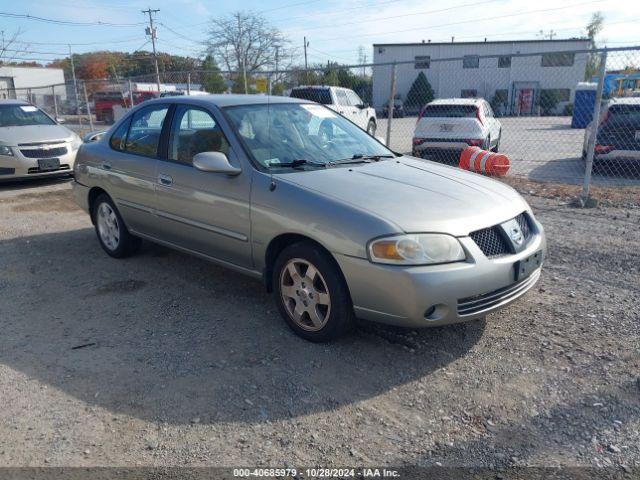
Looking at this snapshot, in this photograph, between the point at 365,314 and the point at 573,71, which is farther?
the point at 573,71

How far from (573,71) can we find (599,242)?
144 ft

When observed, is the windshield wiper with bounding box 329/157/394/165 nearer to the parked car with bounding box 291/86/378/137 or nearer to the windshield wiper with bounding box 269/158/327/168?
the windshield wiper with bounding box 269/158/327/168

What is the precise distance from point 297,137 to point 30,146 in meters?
7.46

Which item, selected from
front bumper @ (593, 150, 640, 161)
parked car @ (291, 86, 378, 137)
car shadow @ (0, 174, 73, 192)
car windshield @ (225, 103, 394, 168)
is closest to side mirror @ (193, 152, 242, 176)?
car windshield @ (225, 103, 394, 168)

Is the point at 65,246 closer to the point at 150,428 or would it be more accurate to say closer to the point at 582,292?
the point at 150,428

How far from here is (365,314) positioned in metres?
3.41

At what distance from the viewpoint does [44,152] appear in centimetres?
995

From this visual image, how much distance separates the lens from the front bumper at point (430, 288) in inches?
125

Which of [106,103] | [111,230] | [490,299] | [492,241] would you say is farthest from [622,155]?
[106,103]

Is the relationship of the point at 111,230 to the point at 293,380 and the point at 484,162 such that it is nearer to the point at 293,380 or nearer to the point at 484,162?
the point at 293,380

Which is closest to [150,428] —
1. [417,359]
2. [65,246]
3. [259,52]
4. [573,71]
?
[417,359]

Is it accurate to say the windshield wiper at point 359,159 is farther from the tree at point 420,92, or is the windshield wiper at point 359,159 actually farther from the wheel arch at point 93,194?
the tree at point 420,92

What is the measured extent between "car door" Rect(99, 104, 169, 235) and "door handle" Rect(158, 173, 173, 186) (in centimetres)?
11

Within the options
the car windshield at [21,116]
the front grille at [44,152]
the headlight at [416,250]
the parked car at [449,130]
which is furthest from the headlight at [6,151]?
the headlight at [416,250]
